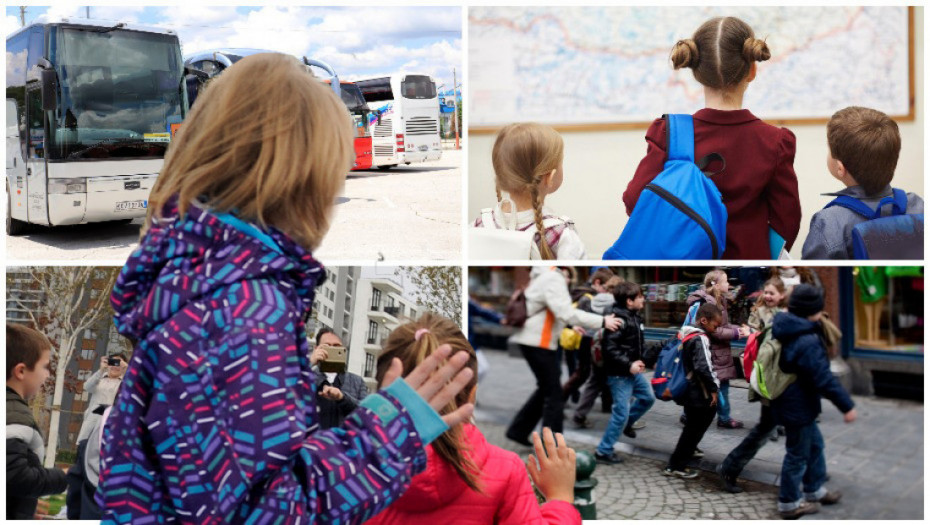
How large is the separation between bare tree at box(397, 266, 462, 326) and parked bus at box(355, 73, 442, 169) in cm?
61

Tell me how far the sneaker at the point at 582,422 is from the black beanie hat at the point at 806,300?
0.97 meters

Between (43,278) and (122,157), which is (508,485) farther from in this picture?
(122,157)

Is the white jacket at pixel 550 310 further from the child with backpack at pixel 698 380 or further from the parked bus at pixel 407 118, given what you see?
the parked bus at pixel 407 118

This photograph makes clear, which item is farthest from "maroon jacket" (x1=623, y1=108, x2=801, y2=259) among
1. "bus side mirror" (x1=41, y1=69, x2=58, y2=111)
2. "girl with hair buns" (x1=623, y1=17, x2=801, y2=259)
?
"bus side mirror" (x1=41, y1=69, x2=58, y2=111)

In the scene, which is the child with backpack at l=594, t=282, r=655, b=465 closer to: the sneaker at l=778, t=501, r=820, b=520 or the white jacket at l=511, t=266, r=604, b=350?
the white jacket at l=511, t=266, r=604, b=350

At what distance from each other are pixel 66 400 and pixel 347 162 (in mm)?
2493

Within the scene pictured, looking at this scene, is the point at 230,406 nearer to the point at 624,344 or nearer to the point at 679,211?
the point at 679,211

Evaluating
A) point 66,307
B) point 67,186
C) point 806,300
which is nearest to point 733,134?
point 806,300

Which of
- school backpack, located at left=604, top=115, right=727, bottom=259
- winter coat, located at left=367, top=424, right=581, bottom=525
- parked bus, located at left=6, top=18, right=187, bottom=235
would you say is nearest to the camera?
winter coat, located at left=367, top=424, right=581, bottom=525

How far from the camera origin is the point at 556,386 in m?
3.98

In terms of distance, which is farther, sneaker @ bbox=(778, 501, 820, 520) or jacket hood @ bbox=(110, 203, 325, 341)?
sneaker @ bbox=(778, 501, 820, 520)

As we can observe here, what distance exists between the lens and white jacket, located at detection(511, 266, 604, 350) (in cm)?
357

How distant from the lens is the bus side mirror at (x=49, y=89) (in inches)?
185

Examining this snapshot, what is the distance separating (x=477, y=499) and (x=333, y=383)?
1.26 m
